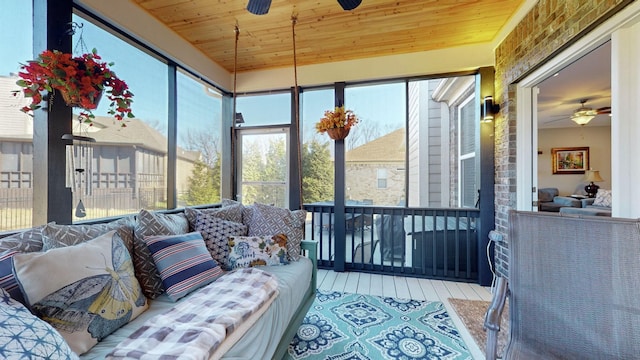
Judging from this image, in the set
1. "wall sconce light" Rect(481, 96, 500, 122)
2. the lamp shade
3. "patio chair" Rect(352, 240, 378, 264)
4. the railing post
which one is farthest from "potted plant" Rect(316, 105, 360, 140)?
the lamp shade

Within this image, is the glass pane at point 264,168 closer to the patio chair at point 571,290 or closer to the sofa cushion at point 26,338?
the patio chair at point 571,290

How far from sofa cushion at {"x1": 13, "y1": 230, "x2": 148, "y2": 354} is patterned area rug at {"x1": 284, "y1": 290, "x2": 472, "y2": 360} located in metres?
1.16

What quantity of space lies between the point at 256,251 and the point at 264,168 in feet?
6.45

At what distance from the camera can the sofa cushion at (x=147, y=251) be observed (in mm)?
1568

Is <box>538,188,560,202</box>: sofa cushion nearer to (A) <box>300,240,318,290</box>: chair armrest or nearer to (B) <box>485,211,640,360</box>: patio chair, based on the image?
(B) <box>485,211,640,360</box>: patio chair

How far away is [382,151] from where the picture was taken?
344cm

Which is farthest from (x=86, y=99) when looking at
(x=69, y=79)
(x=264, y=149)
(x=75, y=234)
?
(x=264, y=149)

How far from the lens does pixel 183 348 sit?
988mm

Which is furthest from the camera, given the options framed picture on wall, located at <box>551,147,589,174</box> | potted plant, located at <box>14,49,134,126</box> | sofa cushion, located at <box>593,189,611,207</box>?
framed picture on wall, located at <box>551,147,589,174</box>

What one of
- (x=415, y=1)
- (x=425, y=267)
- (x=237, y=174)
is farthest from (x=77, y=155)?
(x=425, y=267)

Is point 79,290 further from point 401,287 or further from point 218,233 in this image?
point 401,287

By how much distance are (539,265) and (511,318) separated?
13.5 inches

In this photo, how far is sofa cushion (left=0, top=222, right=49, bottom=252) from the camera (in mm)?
1240

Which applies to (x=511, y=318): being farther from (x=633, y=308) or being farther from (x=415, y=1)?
(x=415, y=1)
